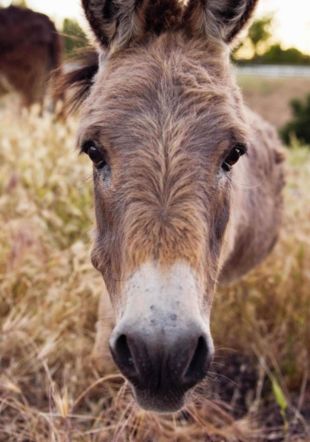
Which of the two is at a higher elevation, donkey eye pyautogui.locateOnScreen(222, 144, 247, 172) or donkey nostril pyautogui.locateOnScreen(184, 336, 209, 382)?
donkey eye pyautogui.locateOnScreen(222, 144, 247, 172)

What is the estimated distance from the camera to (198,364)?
2.05 m

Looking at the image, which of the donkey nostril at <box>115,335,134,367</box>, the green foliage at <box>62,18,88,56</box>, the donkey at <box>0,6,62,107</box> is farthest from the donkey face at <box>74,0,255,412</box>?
the donkey at <box>0,6,62,107</box>

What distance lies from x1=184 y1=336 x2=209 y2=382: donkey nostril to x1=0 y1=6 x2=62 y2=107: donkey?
35.8 feet

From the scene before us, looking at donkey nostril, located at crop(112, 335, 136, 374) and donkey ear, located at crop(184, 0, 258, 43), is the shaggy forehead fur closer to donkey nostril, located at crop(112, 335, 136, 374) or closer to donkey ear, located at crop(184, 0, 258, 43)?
donkey ear, located at crop(184, 0, 258, 43)

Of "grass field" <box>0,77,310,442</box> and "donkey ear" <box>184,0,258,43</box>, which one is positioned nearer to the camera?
"donkey ear" <box>184,0,258,43</box>

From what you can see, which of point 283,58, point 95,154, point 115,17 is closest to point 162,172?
point 95,154

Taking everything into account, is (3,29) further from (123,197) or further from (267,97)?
(267,97)

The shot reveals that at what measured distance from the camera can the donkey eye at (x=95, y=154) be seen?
2.55 m

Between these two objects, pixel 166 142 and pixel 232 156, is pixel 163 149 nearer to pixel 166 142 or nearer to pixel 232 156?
pixel 166 142

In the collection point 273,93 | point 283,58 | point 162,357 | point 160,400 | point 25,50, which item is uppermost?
point 162,357

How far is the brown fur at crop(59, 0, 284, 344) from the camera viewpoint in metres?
2.23

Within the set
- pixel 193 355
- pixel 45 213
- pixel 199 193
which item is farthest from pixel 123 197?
pixel 45 213

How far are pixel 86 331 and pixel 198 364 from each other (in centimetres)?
236

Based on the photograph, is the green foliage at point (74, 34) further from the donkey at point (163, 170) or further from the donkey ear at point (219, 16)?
the donkey ear at point (219, 16)
